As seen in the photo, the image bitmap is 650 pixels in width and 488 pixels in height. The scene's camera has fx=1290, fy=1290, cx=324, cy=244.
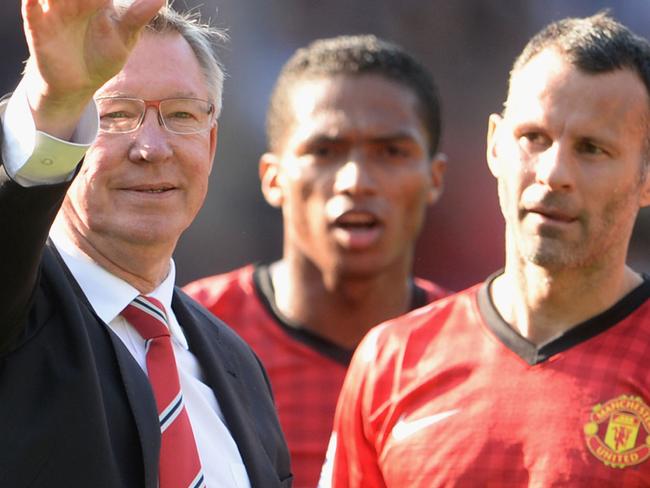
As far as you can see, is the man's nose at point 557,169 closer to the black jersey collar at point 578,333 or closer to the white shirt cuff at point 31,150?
the black jersey collar at point 578,333

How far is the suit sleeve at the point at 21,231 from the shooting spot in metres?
1.93

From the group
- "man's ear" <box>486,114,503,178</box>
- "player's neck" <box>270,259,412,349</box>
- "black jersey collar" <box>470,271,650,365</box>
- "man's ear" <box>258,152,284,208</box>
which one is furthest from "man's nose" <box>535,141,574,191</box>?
"man's ear" <box>258,152,284,208</box>

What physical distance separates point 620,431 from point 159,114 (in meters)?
1.25

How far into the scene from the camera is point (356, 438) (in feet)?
10.5

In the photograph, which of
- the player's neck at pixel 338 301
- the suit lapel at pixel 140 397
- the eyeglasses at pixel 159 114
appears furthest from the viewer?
the player's neck at pixel 338 301

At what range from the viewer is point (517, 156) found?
3.15m

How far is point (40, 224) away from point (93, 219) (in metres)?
0.73

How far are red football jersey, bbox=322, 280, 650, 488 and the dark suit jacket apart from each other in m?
0.89

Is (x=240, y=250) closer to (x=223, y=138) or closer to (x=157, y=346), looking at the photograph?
(x=223, y=138)

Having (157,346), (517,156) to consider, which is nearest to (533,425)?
(517,156)

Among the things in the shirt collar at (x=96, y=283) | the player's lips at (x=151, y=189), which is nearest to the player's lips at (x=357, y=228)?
the player's lips at (x=151, y=189)

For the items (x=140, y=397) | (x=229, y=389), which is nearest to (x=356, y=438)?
(x=229, y=389)

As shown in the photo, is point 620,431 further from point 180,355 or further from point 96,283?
point 96,283

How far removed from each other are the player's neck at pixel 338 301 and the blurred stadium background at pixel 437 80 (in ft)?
5.23
